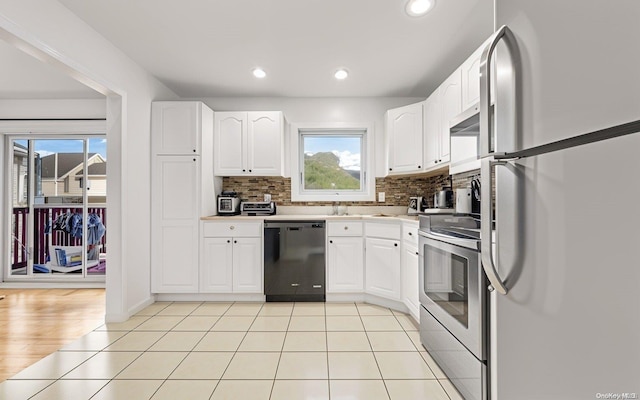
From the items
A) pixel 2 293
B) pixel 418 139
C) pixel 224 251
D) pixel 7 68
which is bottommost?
pixel 2 293

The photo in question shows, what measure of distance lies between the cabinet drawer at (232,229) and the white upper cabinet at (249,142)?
650mm

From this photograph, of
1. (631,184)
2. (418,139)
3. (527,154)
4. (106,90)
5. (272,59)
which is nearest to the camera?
(631,184)

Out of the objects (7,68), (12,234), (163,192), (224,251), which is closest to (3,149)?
(12,234)

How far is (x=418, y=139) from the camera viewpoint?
3.35 m

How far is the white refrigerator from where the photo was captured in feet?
1.70

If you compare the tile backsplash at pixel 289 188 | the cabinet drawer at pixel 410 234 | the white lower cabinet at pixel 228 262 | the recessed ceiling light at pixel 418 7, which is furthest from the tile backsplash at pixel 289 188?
the recessed ceiling light at pixel 418 7

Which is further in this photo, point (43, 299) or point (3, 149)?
point (3, 149)

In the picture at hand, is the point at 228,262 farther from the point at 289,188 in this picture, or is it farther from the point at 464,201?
the point at 464,201

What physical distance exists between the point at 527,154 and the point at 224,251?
318 centimetres

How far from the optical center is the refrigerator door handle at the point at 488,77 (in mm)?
783

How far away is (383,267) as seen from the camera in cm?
324

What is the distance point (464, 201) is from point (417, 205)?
1.23 meters

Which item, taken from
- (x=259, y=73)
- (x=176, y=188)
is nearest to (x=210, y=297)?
(x=176, y=188)

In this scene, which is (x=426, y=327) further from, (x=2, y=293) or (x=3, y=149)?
(x=3, y=149)
